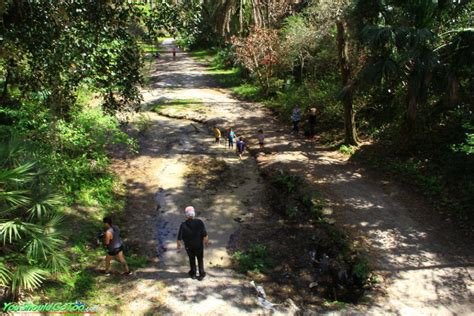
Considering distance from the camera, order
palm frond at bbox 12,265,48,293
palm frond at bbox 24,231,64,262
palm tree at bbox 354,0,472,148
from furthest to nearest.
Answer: palm tree at bbox 354,0,472,148, palm frond at bbox 24,231,64,262, palm frond at bbox 12,265,48,293

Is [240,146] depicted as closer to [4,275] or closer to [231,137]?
[231,137]

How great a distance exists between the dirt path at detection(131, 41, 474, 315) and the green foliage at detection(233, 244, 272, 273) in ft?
1.96

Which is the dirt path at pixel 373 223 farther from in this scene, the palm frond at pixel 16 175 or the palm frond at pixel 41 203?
the palm frond at pixel 16 175

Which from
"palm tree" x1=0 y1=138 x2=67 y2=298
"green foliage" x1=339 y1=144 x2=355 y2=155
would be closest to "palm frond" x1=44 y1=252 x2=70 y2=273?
"palm tree" x1=0 y1=138 x2=67 y2=298

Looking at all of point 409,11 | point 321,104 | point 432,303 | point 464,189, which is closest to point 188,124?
point 321,104

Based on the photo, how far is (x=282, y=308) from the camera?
7.29m

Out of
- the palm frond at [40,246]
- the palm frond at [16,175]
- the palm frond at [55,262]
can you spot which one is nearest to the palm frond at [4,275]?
the palm frond at [40,246]

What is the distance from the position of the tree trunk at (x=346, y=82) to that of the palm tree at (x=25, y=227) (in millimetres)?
11589

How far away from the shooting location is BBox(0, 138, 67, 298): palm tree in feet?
19.0

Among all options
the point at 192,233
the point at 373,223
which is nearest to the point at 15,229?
the point at 192,233

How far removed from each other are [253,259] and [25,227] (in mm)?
5512

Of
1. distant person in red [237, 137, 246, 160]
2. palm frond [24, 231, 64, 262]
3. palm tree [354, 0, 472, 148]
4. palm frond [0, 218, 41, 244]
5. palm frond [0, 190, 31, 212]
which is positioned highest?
palm tree [354, 0, 472, 148]

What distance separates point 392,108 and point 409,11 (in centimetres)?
509

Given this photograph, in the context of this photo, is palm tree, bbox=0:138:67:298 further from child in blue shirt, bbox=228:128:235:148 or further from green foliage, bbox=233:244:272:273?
child in blue shirt, bbox=228:128:235:148
